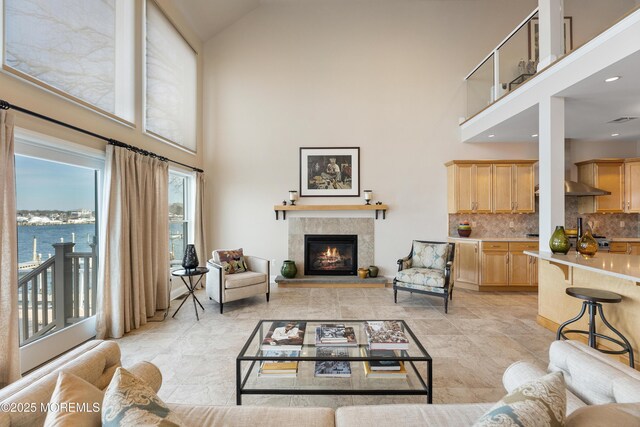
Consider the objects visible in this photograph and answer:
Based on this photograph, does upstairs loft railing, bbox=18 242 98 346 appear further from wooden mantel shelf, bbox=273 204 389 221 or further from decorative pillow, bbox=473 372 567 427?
decorative pillow, bbox=473 372 567 427

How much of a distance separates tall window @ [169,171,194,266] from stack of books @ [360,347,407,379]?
3934mm

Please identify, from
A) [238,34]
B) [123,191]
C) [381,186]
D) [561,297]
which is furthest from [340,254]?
[238,34]

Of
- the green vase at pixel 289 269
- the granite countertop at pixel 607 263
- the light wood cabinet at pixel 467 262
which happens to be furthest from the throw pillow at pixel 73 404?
the light wood cabinet at pixel 467 262

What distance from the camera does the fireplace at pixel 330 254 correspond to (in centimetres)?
559

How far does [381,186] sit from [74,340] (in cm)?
484

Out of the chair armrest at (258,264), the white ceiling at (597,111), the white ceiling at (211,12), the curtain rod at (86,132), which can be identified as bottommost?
the chair armrest at (258,264)

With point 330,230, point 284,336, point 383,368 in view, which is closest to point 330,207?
point 330,230

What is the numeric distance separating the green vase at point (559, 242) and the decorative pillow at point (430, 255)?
4.60ft

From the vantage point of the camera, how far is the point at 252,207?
5621 mm

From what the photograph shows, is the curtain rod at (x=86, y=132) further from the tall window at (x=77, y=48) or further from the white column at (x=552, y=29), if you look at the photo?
the white column at (x=552, y=29)

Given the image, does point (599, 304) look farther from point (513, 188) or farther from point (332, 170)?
point (332, 170)

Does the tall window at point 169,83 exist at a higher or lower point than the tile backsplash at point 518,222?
higher

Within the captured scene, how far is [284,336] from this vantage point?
2230 mm

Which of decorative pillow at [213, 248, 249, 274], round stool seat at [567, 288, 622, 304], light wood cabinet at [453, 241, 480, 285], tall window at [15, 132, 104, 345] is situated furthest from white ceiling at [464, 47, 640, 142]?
tall window at [15, 132, 104, 345]
